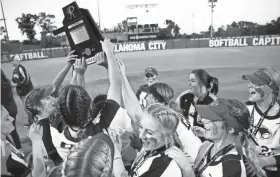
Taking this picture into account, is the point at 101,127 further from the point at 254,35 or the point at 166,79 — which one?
the point at 254,35

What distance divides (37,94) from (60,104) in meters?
0.36

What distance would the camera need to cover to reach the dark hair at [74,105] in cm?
100

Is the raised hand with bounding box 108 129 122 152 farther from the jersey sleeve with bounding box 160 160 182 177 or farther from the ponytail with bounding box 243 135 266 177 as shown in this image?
the ponytail with bounding box 243 135 266 177

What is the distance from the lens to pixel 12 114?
1.56 metres

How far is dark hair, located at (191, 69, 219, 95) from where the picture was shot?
1.63 meters

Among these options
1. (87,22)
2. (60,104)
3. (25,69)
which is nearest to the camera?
(60,104)

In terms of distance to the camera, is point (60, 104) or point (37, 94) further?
point (37, 94)

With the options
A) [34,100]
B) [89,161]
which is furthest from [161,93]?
[89,161]

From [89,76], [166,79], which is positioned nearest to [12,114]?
[89,76]

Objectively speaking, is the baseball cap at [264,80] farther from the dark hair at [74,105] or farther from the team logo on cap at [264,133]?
the dark hair at [74,105]

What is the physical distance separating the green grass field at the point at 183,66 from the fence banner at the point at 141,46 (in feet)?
0.11

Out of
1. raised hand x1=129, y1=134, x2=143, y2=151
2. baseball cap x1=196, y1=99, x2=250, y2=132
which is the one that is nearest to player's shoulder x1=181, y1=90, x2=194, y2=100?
raised hand x1=129, y1=134, x2=143, y2=151

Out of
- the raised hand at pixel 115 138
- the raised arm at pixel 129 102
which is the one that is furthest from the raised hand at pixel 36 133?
the raised arm at pixel 129 102

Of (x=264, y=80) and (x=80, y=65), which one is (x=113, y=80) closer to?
(x=80, y=65)
